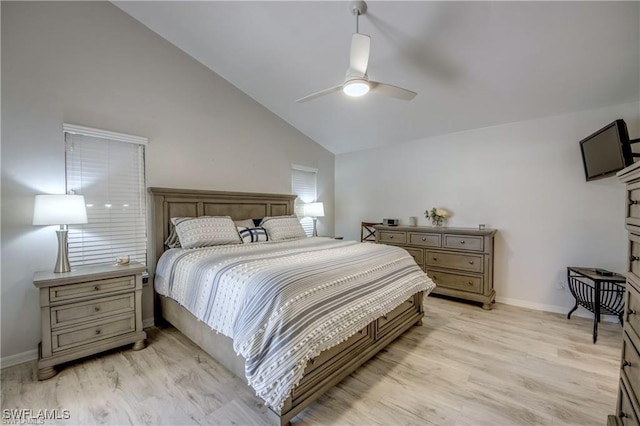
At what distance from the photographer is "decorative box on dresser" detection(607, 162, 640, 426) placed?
1147 millimetres

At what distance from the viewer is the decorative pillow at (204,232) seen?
2916 millimetres

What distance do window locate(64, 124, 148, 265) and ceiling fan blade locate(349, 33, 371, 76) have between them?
2380mm

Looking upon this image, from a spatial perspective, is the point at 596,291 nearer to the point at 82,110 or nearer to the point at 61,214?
the point at 61,214

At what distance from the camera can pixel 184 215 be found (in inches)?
131

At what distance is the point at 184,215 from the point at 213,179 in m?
0.62

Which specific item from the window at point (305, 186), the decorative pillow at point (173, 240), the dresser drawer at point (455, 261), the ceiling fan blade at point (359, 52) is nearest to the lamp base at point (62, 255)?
the decorative pillow at point (173, 240)

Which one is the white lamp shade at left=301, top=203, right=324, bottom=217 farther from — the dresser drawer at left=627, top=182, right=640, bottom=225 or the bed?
the dresser drawer at left=627, top=182, right=640, bottom=225

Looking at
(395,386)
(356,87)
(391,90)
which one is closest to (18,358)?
(395,386)

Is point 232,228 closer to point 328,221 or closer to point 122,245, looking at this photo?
point 122,245

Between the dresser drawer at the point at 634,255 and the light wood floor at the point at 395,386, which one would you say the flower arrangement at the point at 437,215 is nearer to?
the light wood floor at the point at 395,386

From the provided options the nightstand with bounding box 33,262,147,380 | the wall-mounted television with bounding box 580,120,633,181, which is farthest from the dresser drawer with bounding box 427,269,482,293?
the nightstand with bounding box 33,262,147,380

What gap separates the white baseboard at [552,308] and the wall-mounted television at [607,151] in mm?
1545

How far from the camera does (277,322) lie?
1590 millimetres

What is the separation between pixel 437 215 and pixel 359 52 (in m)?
2.83
